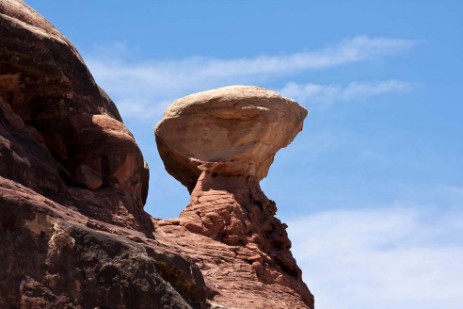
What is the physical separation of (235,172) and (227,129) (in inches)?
45.7

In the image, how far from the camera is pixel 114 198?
25297mm

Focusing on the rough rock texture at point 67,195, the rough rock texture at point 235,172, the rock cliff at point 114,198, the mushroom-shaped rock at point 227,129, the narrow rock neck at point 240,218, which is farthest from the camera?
the mushroom-shaped rock at point 227,129

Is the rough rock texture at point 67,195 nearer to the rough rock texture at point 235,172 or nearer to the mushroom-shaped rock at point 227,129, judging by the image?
the rough rock texture at point 235,172

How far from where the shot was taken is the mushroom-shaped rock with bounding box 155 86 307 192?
33.0 m

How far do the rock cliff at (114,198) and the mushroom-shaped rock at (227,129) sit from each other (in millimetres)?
33

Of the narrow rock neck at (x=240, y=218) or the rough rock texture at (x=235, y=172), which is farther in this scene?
the narrow rock neck at (x=240, y=218)

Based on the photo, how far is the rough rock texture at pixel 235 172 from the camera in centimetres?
3089

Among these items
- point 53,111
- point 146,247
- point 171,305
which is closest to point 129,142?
point 53,111

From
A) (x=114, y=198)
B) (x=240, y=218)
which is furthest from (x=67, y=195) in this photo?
(x=240, y=218)

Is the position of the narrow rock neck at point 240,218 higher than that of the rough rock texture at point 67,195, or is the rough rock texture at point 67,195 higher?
the narrow rock neck at point 240,218

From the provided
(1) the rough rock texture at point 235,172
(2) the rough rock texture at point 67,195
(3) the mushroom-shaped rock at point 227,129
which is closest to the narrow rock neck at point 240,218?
→ (1) the rough rock texture at point 235,172

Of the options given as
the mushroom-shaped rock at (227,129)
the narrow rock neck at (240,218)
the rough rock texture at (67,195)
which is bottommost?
the rough rock texture at (67,195)

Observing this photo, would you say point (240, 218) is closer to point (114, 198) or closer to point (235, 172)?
point (235, 172)

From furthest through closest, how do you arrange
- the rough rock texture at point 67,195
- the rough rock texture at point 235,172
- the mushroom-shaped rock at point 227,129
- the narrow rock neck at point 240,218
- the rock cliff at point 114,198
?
1. the mushroom-shaped rock at point 227,129
2. the narrow rock neck at point 240,218
3. the rough rock texture at point 235,172
4. the rock cliff at point 114,198
5. the rough rock texture at point 67,195
